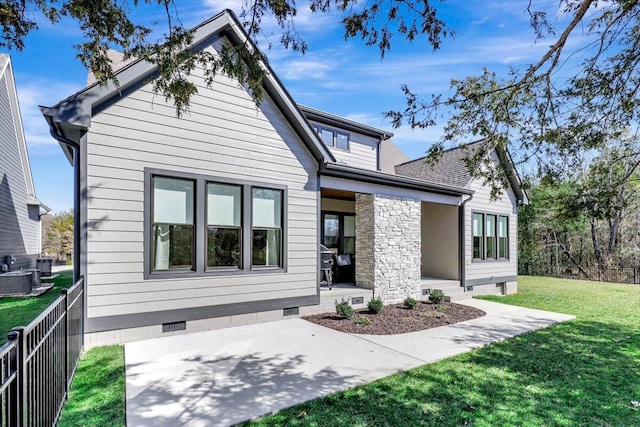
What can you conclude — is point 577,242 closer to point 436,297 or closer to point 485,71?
point 436,297

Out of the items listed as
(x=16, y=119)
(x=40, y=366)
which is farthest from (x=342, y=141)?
(x=16, y=119)

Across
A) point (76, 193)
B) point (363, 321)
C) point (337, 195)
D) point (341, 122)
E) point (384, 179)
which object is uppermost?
point (341, 122)

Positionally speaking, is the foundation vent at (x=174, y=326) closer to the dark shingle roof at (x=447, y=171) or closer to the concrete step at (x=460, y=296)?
the concrete step at (x=460, y=296)

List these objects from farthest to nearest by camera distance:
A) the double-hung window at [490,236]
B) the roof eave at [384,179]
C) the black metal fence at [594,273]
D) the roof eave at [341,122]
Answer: the black metal fence at [594,273] < the double-hung window at [490,236] < the roof eave at [341,122] < the roof eave at [384,179]

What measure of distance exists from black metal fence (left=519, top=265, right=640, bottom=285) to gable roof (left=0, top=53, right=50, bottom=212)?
28.3 meters

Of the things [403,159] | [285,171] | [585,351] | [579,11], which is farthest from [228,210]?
[403,159]

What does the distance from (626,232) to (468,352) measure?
21.1m

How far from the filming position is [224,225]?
7.02 metres

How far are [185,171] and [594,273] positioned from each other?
2293 centimetres

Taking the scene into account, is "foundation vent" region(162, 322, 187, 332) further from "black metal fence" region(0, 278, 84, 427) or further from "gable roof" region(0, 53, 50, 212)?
"gable roof" region(0, 53, 50, 212)

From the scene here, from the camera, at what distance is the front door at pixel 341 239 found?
36.2 ft

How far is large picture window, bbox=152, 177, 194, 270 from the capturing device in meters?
6.29

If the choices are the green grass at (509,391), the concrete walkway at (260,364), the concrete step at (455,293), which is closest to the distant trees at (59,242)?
the concrete walkway at (260,364)

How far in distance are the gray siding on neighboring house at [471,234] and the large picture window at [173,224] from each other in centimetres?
897
